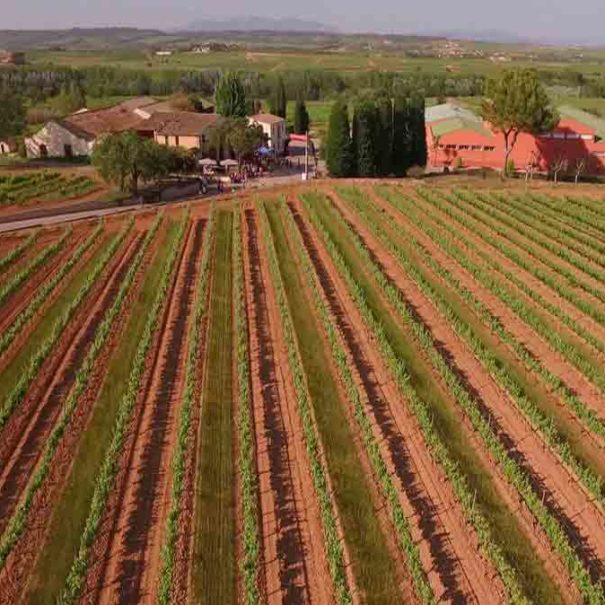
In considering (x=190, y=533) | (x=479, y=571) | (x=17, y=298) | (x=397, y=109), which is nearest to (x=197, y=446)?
(x=190, y=533)

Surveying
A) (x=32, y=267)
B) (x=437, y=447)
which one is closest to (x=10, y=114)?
(x=32, y=267)

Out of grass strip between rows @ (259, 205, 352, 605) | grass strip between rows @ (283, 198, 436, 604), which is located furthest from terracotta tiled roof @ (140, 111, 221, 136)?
grass strip between rows @ (259, 205, 352, 605)

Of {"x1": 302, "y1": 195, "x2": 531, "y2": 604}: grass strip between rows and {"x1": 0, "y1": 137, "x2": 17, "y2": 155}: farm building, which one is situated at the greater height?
{"x1": 0, "y1": 137, "x2": 17, "y2": 155}: farm building

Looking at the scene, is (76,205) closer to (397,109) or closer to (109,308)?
(109,308)

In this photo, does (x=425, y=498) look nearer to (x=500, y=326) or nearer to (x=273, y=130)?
(x=500, y=326)

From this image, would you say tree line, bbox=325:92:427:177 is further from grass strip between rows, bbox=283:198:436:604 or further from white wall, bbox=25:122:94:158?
grass strip between rows, bbox=283:198:436:604

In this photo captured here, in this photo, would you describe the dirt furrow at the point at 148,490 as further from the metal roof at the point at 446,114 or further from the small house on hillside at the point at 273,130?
the metal roof at the point at 446,114

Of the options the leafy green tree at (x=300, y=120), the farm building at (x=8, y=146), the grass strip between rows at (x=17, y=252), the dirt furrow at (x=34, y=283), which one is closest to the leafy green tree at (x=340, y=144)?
the dirt furrow at (x=34, y=283)
